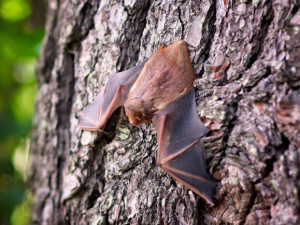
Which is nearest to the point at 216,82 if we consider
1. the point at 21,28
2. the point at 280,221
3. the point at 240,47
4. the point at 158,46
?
the point at 240,47

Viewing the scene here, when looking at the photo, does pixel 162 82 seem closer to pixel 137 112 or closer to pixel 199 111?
pixel 137 112

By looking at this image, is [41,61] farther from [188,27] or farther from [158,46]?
[188,27]

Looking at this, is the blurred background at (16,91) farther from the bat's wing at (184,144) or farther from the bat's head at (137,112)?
the bat's wing at (184,144)

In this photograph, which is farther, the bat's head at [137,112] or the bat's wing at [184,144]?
the bat's head at [137,112]

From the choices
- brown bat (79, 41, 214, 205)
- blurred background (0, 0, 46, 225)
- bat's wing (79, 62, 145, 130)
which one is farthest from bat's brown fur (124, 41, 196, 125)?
blurred background (0, 0, 46, 225)

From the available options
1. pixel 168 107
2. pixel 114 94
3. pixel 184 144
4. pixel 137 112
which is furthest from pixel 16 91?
pixel 184 144

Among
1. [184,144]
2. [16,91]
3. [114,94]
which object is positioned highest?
[114,94]

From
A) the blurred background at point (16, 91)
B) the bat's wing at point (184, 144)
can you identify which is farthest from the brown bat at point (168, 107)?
the blurred background at point (16, 91)
